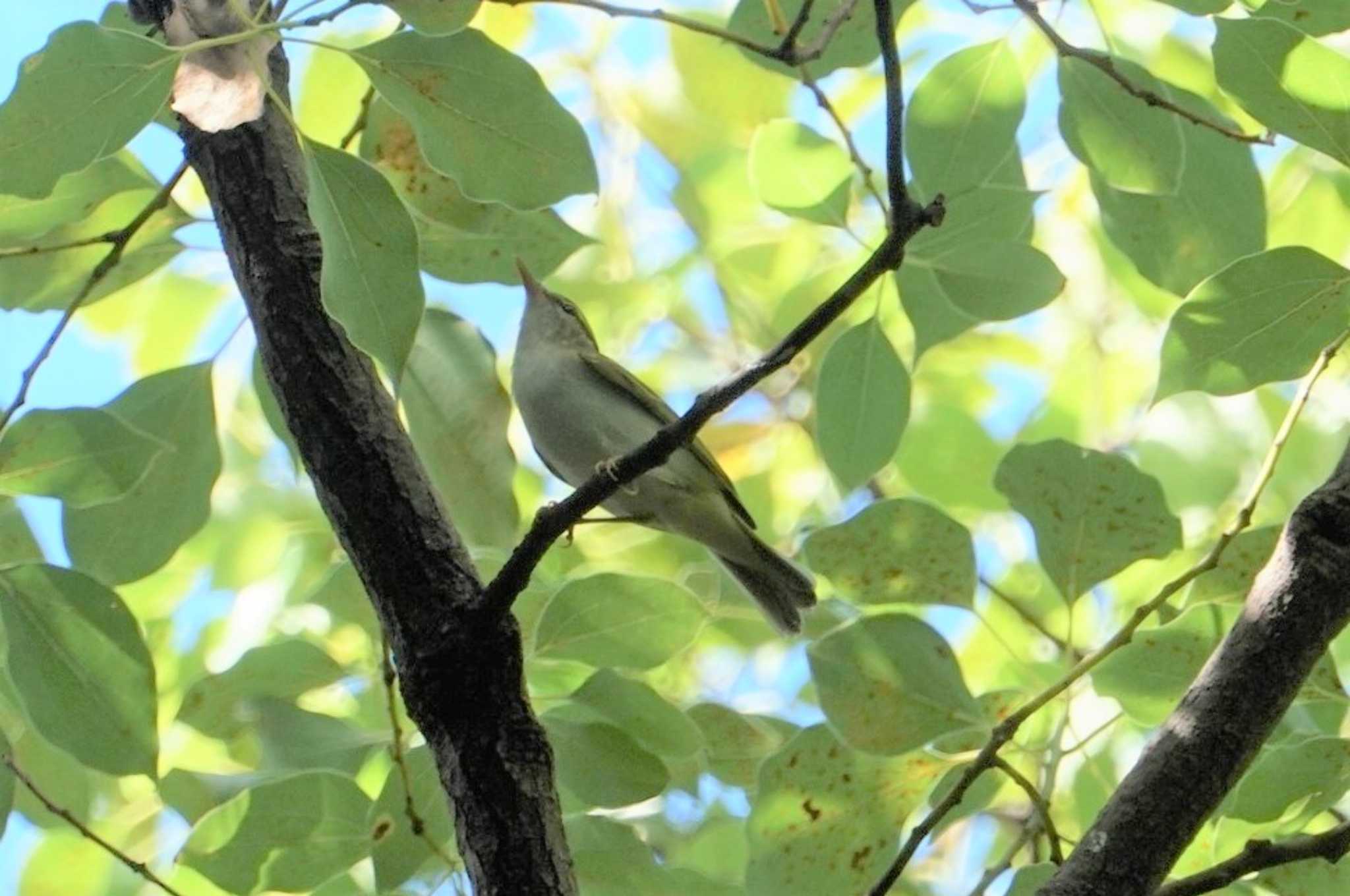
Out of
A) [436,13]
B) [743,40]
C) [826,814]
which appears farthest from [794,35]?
[826,814]

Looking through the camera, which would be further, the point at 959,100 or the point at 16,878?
the point at 16,878

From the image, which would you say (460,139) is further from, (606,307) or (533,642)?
(606,307)

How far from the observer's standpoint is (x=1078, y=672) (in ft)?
4.93

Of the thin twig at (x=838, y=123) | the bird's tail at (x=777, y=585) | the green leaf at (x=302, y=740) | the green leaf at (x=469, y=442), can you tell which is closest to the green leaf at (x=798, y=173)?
the thin twig at (x=838, y=123)

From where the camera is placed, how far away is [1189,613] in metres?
1.53

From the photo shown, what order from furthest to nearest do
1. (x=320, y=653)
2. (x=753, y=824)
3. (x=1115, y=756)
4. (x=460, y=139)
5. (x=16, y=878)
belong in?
(x=1115, y=756), (x=16, y=878), (x=320, y=653), (x=753, y=824), (x=460, y=139)

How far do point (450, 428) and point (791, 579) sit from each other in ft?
1.98

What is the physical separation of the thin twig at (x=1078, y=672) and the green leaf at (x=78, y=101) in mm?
899

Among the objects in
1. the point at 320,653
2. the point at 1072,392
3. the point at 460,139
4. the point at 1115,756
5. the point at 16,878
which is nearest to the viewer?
the point at 460,139

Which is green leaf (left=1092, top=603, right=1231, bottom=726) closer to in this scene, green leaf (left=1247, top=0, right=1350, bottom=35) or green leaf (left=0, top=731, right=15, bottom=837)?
green leaf (left=1247, top=0, right=1350, bottom=35)

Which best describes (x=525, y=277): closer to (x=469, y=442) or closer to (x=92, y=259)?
(x=469, y=442)

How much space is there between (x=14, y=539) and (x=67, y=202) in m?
0.36

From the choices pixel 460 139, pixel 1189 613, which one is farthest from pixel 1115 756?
pixel 460 139

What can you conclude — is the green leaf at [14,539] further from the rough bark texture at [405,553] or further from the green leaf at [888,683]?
the green leaf at [888,683]
